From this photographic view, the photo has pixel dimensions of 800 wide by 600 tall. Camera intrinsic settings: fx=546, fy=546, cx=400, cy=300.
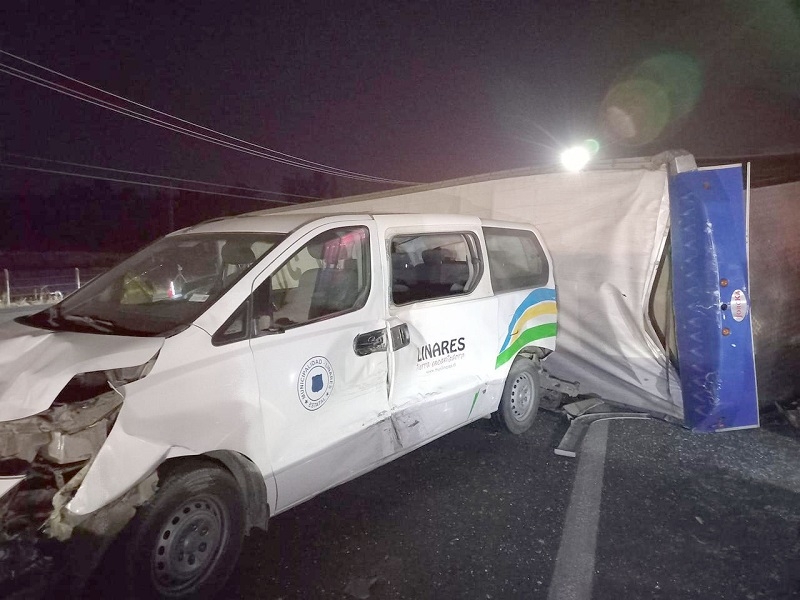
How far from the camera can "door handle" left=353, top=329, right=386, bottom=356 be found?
336 centimetres

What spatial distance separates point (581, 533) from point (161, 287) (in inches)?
121

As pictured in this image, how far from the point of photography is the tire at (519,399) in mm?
4949

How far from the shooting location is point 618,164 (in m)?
5.34

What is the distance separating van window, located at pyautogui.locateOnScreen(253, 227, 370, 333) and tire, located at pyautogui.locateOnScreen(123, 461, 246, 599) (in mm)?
794

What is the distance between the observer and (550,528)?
11.5ft

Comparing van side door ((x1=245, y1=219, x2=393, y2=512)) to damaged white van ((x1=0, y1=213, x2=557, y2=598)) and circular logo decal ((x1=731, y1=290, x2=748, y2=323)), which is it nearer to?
damaged white van ((x1=0, y1=213, x2=557, y2=598))

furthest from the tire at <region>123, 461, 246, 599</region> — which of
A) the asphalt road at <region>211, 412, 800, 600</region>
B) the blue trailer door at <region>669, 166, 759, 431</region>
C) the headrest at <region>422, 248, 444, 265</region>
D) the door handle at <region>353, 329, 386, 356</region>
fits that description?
the blue trailer door at <region>669, 166, 759, 431</region>

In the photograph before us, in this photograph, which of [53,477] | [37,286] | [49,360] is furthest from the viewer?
[37,286]

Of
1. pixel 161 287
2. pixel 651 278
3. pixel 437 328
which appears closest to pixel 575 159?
pixel 651 278

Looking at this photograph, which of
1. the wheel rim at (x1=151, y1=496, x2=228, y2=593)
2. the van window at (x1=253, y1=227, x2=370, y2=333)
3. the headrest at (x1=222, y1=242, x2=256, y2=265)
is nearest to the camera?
the wheel rim at (x1=151, y1=496, x2=228, y2=593)

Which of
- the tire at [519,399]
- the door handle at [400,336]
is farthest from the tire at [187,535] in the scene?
the tire at [519,399]

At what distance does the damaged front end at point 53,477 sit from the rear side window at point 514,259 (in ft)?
10.3

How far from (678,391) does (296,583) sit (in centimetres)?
389

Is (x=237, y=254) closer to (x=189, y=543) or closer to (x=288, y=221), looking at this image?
(x=288, y=221)
